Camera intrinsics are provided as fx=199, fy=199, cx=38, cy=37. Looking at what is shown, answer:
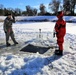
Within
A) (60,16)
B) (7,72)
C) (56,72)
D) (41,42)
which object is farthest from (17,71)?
(41,42)

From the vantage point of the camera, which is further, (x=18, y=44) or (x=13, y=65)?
(x=18, y=44)

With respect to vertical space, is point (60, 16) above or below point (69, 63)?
above

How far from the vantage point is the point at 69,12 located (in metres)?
41.4

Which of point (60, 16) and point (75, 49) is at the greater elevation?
point (60, 16)

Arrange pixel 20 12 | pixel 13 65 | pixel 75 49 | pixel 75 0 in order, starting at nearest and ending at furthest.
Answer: pixel 13 65
pixel 75 49
pixel 75 0
pixel 20 12

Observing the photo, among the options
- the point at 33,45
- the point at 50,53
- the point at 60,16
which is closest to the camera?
the point at 60,16

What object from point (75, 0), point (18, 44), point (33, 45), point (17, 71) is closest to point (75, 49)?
point (33, 45)

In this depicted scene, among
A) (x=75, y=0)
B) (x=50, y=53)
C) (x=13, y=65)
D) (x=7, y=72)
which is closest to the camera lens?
(x=7, y=72)

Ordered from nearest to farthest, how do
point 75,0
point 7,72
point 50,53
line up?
point 7,72
point 50,53
point 75,0

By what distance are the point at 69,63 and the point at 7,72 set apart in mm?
1914

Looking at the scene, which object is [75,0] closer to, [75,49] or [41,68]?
[75,49]

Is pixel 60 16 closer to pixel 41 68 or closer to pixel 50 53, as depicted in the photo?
pixel 50 53

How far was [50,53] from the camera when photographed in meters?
7.09

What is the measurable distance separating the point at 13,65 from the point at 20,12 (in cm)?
4381
